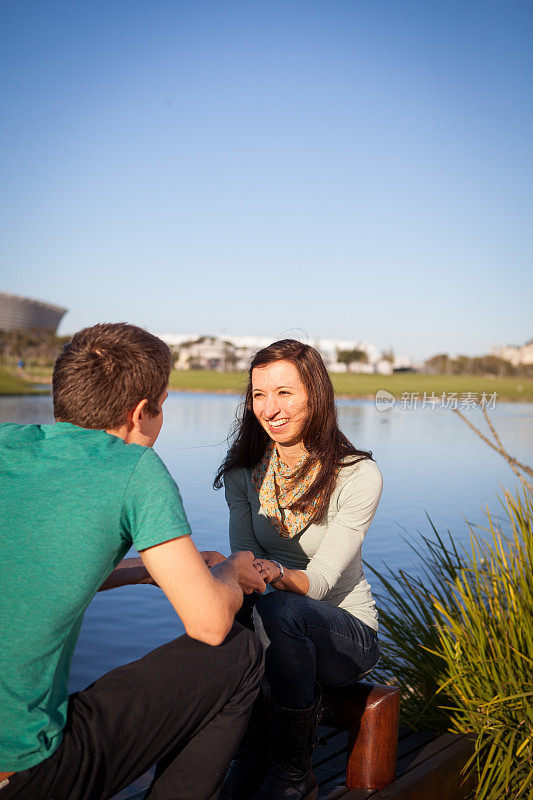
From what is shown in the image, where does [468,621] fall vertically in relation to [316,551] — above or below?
below

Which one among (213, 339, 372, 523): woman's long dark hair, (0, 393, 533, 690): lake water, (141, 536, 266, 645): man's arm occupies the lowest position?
(0, 393, 533, 690): lake water

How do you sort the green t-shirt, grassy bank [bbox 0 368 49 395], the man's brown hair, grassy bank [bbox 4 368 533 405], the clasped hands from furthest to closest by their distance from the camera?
grassy bank [bbox 4 368 533 405]
grassy bank [bbox 0 368 49 395]
the clasped hands
the man's brown hair
the green t-shirt

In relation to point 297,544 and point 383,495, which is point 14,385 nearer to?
point 383,495

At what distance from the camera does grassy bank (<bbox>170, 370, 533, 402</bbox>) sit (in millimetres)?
47531

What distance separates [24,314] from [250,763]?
76.7m

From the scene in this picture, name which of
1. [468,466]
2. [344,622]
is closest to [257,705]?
[344,622]

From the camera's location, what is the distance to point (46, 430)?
137 cm

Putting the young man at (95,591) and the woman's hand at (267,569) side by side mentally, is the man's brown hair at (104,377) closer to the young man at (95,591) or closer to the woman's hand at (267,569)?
the young man at (95,591)

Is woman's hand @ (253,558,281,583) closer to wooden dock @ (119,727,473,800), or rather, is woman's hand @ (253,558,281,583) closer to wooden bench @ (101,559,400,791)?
wooden bench @ (101,559,400,791)

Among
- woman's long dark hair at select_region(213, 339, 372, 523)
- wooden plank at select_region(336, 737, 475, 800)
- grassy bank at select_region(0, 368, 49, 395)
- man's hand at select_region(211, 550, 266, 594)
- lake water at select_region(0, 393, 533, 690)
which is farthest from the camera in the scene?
grassy bank at select_region(0, 368, 49, 395)

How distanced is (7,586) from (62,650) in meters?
0.16

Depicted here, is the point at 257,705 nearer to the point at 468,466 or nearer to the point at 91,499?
the point at 91,499

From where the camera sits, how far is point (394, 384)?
57438mm
